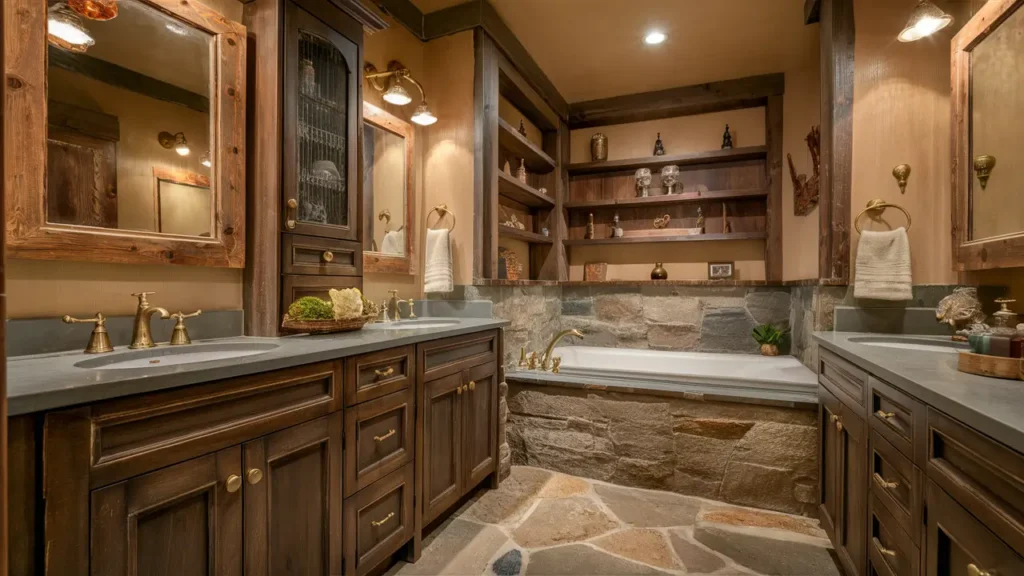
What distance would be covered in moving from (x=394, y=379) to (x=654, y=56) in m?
2.93

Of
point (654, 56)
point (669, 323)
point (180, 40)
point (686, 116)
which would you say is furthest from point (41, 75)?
point (686, 116)

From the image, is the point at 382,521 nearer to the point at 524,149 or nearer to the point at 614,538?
the point at 614,538

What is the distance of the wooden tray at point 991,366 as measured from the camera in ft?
3.57

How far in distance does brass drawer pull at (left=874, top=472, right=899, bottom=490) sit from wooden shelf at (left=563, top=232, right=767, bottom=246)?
2595mm

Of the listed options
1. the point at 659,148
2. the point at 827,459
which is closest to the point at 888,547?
the point at 827,459

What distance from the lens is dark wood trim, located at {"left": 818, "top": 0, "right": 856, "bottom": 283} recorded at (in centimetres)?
226

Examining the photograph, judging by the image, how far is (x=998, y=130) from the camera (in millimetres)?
1678

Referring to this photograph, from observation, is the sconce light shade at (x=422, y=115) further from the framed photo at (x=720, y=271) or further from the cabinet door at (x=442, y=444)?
the framed photo at (x=720, y=271)

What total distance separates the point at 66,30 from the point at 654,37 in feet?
9.61

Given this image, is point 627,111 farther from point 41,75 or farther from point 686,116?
point 41,75

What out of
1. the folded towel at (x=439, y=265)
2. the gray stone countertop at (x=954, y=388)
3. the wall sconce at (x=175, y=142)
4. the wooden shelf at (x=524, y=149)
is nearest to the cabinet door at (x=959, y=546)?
the gray stone countertop at (x=954, y=388)

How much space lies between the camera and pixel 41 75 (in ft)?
4.00

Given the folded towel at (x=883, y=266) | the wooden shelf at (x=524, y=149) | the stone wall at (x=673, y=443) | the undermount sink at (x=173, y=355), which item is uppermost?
the wooden shelf at (x=524, y=149)

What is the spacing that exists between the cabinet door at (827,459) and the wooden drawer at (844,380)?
0.17 feet
